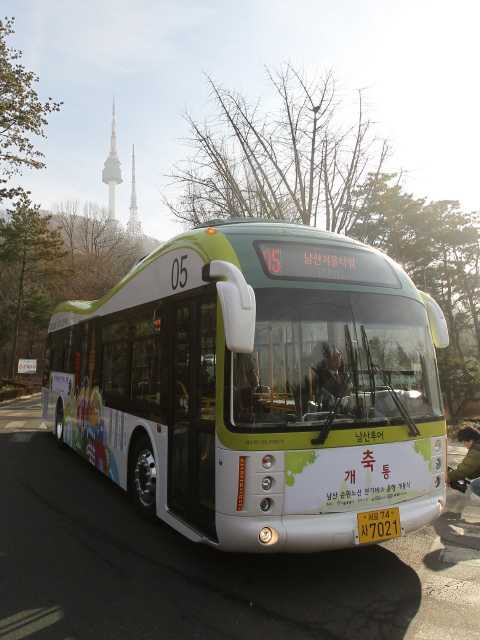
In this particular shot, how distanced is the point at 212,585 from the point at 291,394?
5.47ft

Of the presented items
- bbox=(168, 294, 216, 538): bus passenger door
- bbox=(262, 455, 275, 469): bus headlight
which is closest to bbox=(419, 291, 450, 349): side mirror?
bbox=(262, 455, 275, 469): bus headlight

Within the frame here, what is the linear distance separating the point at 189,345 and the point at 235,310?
1325mm

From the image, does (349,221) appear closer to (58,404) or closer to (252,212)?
(252,212)

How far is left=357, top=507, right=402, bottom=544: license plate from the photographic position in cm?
425

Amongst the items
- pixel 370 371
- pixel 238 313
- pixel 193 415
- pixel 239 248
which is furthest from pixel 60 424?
pixel 238 313

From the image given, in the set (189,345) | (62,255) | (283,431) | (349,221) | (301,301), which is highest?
(62,255)

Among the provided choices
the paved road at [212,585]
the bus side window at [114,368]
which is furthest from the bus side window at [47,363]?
the paved road at [212,585]

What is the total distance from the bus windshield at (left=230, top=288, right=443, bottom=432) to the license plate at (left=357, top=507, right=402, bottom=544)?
0.70 meters

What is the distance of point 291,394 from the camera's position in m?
4.32

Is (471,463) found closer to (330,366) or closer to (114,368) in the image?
(330,366)

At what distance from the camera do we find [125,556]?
511 centimetres

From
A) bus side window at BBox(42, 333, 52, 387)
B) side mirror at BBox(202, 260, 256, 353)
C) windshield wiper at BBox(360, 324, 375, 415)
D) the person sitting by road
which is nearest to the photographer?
side mirror at BBox(202, 260, 256, 353)

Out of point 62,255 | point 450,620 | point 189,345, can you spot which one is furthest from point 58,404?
point 62,255

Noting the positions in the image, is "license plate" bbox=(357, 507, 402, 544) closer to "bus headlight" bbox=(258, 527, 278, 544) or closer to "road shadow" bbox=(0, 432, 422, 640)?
"road shadow" bbox=(0, 432, 422, 640)
